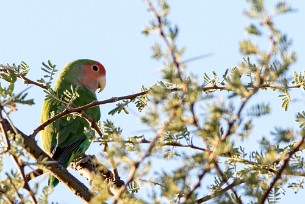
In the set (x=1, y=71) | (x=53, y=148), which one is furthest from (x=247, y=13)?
(x=53, y=148)

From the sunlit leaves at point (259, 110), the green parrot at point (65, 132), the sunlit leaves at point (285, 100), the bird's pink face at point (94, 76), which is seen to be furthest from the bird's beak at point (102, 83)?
the sunlit leaves at point (259, 110)

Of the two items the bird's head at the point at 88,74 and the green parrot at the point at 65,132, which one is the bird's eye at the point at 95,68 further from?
the green parrot at the point at 65,132

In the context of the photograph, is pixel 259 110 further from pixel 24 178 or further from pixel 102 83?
pixel 102 83

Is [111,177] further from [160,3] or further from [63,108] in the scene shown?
[160,3]

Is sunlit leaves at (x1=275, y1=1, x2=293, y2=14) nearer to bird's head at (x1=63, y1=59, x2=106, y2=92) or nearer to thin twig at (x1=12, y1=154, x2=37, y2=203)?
thin twig at (x1=12, y1=154, x2=37, y2=203)

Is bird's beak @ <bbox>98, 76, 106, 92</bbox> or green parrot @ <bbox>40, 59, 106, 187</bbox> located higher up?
bird's beak @ <bbox>98, 76, 106, 92</bbox>

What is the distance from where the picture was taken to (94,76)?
25.1 ft

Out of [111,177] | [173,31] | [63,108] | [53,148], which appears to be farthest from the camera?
[53,148]

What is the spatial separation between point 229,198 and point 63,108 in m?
1.59

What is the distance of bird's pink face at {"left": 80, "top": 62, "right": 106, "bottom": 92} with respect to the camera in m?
7.50

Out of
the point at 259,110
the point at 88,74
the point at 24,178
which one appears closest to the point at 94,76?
the point at 88,74

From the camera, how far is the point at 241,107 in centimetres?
190

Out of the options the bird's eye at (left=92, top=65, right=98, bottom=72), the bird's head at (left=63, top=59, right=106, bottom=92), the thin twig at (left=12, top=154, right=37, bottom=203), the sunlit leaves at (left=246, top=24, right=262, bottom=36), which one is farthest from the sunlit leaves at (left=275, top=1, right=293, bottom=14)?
the bird's eye at (left=92, top=65, right=98, bottom=72)

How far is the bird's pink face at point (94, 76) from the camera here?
7500mm
